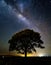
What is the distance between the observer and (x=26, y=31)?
1922 inches

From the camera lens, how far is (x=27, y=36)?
4769 centimetres
